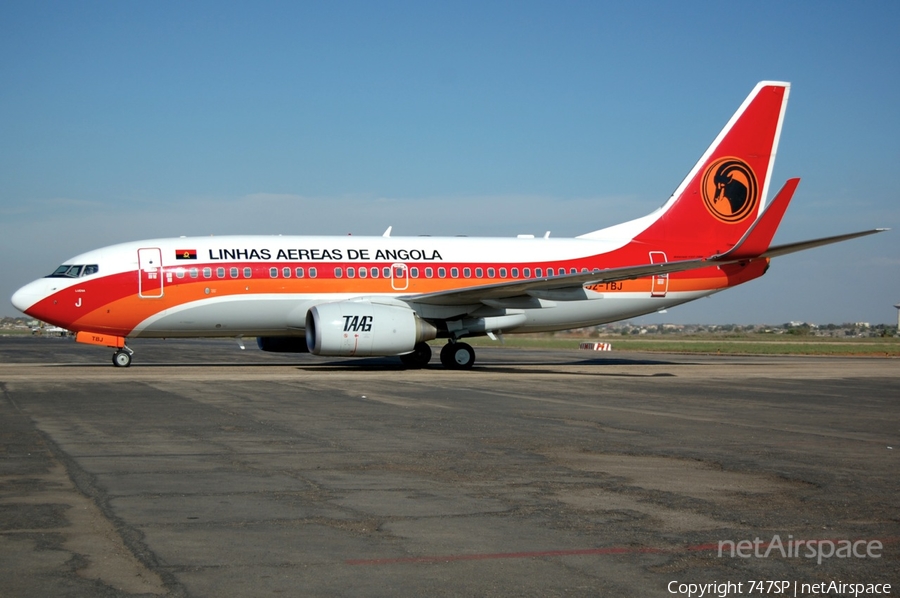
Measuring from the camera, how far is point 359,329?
22500mm

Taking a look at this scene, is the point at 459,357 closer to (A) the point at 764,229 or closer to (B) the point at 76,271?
(A) the point at 764,229

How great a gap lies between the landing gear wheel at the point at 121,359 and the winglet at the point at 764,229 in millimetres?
15570

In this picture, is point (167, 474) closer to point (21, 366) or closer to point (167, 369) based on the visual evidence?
point (167, 369)

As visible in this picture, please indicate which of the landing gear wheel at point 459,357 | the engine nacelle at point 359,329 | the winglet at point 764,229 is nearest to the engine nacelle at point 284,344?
the engine nacelle at point 359,329

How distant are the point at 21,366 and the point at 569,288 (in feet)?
50.4

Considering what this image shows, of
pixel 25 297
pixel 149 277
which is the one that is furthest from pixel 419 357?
pixel 25 297

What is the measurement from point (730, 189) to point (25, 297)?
2020 cm

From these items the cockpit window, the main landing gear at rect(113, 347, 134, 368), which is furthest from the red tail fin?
the cockpit window

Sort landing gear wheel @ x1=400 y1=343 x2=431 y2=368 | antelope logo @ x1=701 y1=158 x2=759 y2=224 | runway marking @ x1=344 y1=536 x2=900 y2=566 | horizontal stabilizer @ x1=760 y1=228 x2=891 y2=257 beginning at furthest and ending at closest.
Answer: antelope logo @ x1=701 y1=158 x2=759 y2=224, landing gear wheel @ x1=400 y1=343 x2=431 y2=368, horizontal stabilizer @ x1=760 y1=228 x2=891 y2=257, runway marking @ x1=344 y1=536 x2=900 y2=566

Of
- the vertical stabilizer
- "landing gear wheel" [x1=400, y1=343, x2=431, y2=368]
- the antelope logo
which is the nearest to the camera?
"landing gear wheel" [x1=400, y1=343, x2=431, y2=368]

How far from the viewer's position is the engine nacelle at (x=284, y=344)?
26.2 metres

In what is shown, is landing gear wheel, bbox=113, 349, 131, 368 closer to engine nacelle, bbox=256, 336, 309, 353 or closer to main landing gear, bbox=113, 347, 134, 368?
main landing gear, bbox=113, 347, 134, 368

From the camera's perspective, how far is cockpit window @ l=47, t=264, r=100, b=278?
77.0 feet

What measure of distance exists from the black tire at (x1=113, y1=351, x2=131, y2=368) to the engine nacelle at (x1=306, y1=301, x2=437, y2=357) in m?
5.17
